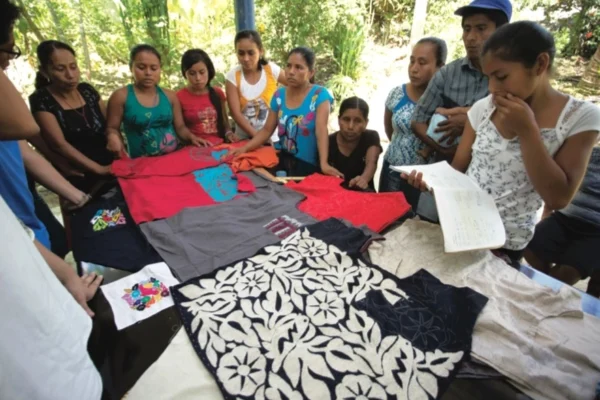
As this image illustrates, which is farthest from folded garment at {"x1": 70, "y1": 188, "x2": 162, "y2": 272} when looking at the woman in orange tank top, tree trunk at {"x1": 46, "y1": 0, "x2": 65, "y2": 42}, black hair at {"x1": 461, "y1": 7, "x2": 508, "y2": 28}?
tree trunk at {"x1": 46, "y1": 0, "x2": 65, "y2": 42}

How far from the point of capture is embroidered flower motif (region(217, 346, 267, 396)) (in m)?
0.94

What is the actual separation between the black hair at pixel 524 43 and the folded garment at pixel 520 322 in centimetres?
73

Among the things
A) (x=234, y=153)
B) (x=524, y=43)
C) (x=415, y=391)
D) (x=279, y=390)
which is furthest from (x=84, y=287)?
(x=524, y=43)

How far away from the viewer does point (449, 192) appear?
135 centimetres

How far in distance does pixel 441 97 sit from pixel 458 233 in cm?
97

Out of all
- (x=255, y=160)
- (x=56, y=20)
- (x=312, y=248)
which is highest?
(x=56, y=20)

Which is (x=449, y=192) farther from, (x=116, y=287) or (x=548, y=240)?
(x=116, y=287)

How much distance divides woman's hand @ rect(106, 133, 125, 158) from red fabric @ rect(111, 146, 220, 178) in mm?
121

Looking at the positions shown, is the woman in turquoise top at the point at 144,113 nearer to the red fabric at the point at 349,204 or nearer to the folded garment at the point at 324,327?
the red fabric at the point at 349,204

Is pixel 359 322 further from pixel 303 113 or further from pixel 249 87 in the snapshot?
pixel 249 87

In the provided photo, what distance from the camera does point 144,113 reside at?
2.39m

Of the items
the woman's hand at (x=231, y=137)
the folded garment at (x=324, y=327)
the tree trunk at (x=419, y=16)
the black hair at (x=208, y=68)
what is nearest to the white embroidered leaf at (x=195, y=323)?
the folded garment at (x=324, y=327)

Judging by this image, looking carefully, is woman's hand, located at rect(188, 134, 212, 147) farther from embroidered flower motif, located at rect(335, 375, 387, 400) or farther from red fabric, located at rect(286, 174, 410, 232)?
embroidered flower motif, located at rect(335, 375, 387, 400)

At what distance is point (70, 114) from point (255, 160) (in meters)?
1.30
